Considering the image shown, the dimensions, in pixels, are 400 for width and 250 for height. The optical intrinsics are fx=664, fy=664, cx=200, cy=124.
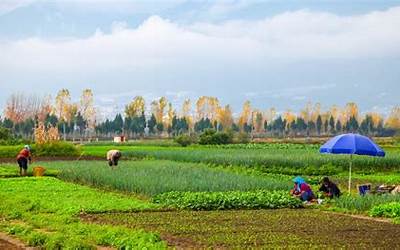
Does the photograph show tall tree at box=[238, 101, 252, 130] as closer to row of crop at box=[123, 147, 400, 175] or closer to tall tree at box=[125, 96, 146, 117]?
tall tree at box=[125, 96, 146, 117]

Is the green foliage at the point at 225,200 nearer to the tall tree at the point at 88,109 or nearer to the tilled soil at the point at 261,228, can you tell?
the tilled soil at the point at 261,228

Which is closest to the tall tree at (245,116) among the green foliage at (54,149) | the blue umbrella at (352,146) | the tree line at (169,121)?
the tree line at (169,121)

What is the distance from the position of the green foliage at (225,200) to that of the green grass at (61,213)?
2.64 feet

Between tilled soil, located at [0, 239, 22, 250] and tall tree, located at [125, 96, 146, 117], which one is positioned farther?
tall tree, located at [125, 96, 146, 117]

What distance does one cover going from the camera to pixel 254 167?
3412 centimetres

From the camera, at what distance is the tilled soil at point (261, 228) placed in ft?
40.5

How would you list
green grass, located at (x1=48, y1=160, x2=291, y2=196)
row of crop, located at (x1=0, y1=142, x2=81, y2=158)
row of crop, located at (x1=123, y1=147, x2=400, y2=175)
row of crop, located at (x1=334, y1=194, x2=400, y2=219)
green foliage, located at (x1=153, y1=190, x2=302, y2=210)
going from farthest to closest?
row of crop, located at (x1=0, y1=142, x2=81, y2=158) → row of crop, located at (x1=123, y1=147, x2=400, y2=175) → green grass, located at (x1=48, y1=160, x2=291, y2=196) → green foliage, located at (x1=153, y1=190, x2=302, y2=210) → row of crop, located at (x1=334, y1=194, x2=400, y2=219)

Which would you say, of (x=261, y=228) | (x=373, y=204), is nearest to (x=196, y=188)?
(x=373, y=204)

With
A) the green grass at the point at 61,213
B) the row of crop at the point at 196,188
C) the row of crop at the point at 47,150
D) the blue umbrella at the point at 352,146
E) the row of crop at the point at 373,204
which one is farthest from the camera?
the row of crop at the point at 47,150

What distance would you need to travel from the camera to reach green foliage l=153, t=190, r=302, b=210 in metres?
18.0

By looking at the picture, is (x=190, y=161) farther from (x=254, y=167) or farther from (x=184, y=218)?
(x=184, y=218)

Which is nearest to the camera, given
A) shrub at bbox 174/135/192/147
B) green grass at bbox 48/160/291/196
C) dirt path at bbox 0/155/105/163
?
green grass at bbox 48/160/291/196

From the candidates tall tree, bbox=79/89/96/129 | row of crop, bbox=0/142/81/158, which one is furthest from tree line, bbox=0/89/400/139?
row of crop, bbox=0/142/81/158

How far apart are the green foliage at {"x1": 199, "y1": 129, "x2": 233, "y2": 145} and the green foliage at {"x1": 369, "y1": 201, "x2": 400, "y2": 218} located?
52.0 m
